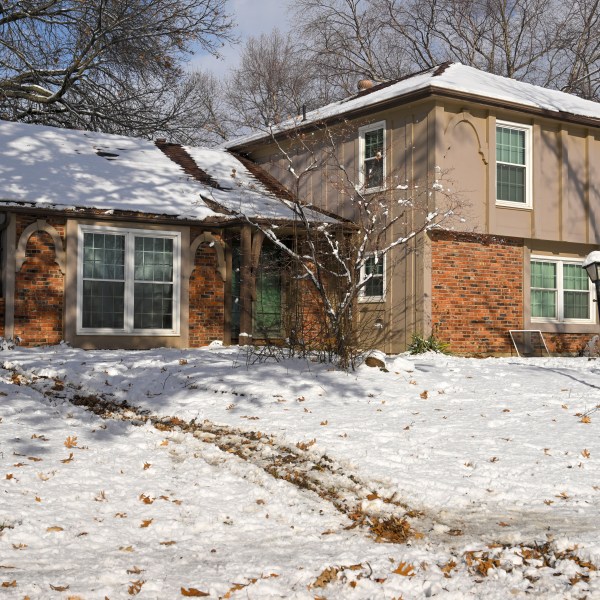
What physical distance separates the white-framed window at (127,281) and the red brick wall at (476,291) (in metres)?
4.98

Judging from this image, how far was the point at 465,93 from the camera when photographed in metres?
16.3

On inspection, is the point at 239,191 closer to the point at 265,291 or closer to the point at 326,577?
the point at 265,291

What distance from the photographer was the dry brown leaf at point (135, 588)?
4625 millimetres

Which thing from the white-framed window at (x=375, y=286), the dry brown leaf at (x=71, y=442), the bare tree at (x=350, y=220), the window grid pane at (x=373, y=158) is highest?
the window grid pane at (x=373, y=158)

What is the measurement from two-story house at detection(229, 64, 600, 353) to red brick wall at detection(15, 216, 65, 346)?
4.93m

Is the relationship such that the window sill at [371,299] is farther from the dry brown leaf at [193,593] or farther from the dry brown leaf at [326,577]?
the dry brown leaf at [193,593]

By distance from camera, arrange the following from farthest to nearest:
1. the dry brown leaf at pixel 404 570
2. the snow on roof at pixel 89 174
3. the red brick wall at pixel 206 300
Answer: the red brick wall at pixel 206 300
the snow on roof at pixel 89 174
the dry brown leaf at pixel 404 570

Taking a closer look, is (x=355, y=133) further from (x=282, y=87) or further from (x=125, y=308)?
(x=282, y=87)

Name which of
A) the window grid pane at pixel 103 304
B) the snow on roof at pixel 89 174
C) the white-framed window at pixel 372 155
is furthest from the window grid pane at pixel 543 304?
the window grid pane at pixel 103 304

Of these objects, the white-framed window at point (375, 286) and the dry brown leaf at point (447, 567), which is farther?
the white-framed window at point (375, 286)

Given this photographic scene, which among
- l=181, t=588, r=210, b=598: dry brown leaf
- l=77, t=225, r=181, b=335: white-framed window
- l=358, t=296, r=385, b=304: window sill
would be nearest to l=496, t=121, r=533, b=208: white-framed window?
l=358, t=296, r=385, b=304: window sill

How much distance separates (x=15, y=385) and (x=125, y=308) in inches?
234

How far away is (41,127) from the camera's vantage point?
63.9 feet

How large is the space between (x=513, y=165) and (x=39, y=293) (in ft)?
31.0
